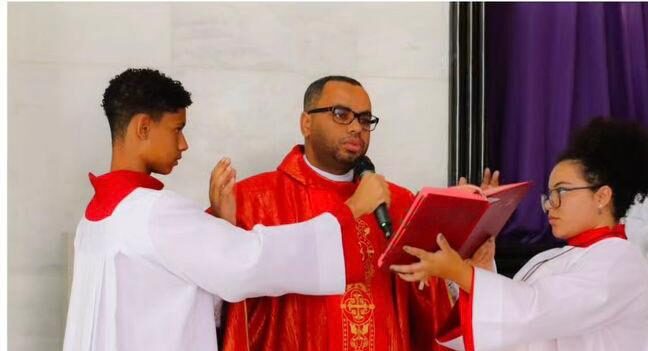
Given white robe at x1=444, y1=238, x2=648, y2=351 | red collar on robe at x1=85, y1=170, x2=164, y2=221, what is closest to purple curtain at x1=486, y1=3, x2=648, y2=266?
white robe at x1=444, y1=238, x2=648, y2=351

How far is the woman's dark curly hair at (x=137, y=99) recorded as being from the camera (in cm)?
290

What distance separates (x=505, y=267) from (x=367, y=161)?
136 cm

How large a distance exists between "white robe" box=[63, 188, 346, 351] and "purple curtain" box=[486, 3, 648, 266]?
184 cm

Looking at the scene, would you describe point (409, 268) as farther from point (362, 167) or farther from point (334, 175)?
point (334, 175)

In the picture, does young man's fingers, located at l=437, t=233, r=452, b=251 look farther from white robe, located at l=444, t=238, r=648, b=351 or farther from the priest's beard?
the priest's beard

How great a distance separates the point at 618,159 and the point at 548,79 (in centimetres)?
152

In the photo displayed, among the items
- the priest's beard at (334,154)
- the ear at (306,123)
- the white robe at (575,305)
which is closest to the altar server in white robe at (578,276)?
the white robe at (575,305)

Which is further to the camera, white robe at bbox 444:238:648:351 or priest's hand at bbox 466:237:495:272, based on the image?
priest's hand at bbox 466:237:495:272

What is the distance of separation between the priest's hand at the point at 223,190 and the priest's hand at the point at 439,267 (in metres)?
0.54

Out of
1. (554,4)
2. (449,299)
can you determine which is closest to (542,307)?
(449,299)

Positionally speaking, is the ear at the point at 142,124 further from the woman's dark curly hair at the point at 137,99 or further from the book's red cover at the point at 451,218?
the book's red cover at the point at 451,218

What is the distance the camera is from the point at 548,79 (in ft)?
14.9

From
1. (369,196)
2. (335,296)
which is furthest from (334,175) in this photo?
(369,196)

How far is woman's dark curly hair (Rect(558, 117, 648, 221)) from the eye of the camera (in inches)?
120
